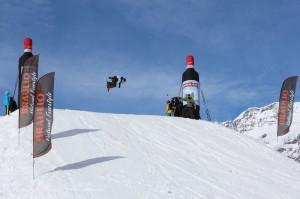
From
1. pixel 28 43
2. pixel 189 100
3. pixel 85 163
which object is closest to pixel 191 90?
pixel 189 100

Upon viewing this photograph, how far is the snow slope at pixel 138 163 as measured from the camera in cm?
1462

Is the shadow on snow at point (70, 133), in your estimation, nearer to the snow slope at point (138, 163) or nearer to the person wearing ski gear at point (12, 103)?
the snow slope at point (138, 163)

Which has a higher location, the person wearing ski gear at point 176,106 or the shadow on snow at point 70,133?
the person wearing ski gear at point 176,106

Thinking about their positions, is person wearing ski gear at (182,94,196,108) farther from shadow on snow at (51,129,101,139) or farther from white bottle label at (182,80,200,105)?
shadow on snow at (51,129,101,139)

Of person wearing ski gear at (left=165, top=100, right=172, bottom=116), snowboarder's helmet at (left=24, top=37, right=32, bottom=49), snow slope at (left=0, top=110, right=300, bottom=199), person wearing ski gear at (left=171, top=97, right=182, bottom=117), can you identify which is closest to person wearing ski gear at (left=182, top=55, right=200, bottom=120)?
person wearing ski gear at (left=171, top=97, right=182, bottom=117)

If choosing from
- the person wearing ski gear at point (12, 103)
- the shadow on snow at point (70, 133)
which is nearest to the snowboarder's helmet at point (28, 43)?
the person wearing ski gear at point (12, 103)

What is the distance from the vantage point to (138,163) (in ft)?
56.7

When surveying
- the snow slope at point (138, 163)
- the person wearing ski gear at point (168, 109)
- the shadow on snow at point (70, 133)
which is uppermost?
the person wearing ski gear at point (168, 109)

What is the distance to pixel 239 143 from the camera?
909 inches

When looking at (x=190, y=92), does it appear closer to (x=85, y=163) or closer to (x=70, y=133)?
(x=70, y=133)

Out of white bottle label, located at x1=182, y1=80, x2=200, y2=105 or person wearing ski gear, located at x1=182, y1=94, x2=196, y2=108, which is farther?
white bottle label, located at x1=182, y1=80, x2=200, y2=105

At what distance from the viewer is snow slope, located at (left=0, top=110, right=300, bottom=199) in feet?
48.0

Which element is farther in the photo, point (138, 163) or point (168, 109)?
point (168, 109)

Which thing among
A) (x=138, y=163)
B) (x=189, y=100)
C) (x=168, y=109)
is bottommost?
(x=138, y=163)
